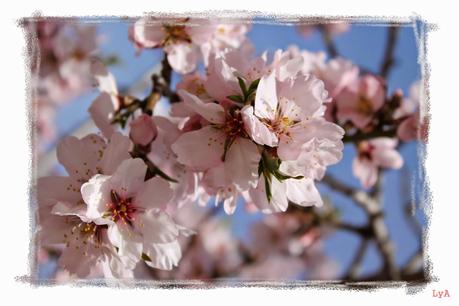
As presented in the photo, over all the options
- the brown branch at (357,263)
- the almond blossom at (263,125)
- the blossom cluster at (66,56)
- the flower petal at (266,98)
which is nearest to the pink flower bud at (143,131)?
the almond blossom at (263,125)

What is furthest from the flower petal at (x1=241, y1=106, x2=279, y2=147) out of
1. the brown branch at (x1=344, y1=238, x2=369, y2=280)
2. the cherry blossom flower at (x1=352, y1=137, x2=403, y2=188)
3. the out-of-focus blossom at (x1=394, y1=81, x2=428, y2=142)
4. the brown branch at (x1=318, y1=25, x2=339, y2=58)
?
the brown branch at (x1=344, y1=238, x2=369, y2=280)

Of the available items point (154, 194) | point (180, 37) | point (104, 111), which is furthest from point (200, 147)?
point (180, 37)

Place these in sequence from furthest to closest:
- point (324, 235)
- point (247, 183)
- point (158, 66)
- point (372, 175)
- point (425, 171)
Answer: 1. point (324, 235)
2. point (372, 175)
3. point (158, 66)
4. point (425, 171)
5. point (247, 183)

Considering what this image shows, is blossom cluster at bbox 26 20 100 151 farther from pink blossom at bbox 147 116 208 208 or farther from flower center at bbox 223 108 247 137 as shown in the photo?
flower center at bbox 223 108 247 137

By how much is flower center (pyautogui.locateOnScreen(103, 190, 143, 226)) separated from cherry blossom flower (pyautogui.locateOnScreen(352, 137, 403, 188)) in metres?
1.21

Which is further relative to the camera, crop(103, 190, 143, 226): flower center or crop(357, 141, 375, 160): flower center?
crop(357, 141, 375, 160): flower center

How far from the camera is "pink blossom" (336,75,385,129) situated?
189 cm

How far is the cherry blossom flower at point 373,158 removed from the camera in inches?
86.0

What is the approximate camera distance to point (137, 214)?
1288mm

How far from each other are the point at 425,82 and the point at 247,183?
75 centimetres

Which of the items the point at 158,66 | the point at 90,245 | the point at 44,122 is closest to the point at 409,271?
the point at 158,66

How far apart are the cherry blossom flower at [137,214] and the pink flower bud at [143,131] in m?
0.16

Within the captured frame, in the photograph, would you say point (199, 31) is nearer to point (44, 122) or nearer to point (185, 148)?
point (185, 148)

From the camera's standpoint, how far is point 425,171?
1.60 metres
